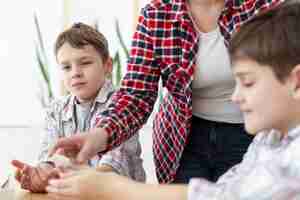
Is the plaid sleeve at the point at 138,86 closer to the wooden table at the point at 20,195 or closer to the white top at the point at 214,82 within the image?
the white top at the point at 214,82

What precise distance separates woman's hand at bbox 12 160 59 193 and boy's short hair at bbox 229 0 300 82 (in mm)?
510

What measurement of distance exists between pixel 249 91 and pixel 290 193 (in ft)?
0.70

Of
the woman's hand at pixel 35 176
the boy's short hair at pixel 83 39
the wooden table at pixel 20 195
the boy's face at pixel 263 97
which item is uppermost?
the boy's face at pixel 263 97

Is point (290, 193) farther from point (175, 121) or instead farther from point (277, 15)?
point (175, 121)

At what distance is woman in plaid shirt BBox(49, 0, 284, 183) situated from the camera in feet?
4.73

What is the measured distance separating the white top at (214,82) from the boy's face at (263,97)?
1.44ft

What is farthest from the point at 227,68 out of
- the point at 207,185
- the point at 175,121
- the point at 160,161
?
the point at 207,185

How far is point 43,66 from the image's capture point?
305 centimetres

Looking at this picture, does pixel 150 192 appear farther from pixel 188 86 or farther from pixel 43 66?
pixel 43 66

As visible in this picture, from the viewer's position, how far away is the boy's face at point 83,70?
1.92 meters

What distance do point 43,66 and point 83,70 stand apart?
117 centimetres

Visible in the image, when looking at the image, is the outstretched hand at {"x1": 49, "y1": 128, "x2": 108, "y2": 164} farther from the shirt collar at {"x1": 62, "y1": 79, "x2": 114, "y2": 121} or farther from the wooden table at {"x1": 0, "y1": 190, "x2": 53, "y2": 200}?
the shirt collar at {"x1": 62, "y1": 79, "x2": 114, "y2": 121}

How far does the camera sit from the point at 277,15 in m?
1.03

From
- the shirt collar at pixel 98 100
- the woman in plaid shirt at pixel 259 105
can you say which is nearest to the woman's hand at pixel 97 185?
the woman in plaid shirt at pixel 259 105
